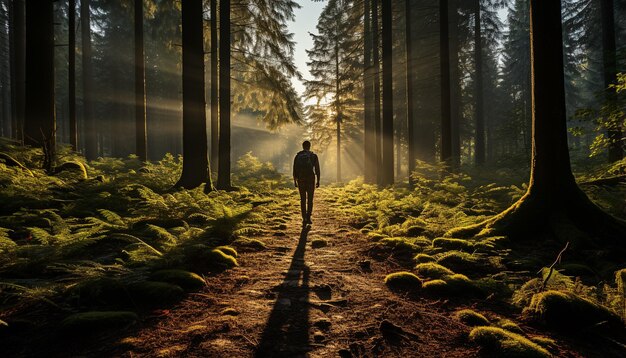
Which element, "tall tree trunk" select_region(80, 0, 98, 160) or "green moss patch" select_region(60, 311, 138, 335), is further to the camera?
"tall tree trunk" select_region(80, 0, 98, 160)

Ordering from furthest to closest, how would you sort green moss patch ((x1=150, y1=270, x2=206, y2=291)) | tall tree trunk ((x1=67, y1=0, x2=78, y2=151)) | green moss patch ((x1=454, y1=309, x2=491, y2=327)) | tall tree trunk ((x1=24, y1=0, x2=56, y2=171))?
1. tall tree trunk ((x1=67, y1=0, x2=78, y2=151))
2. tall tree trunk ((x1=24, y1=0, x2=56, y2=171))
3. green moss patch ((x1=150, y1=270, x2=206, y2=291))
4. green moss patch ((x1=454, y1=309, x2=491, y2=327))

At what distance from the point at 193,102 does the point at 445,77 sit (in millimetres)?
10256

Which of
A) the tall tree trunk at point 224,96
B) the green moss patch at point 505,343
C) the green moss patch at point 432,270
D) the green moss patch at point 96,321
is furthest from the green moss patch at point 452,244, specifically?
the tall tree trunk at point 224,96

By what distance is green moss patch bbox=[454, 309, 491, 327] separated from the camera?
111 inches

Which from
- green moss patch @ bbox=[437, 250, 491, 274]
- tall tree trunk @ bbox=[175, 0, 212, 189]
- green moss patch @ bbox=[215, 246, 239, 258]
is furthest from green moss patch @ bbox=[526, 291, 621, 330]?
tall tree trunk @ bbox=[175, 0, 212, 189]

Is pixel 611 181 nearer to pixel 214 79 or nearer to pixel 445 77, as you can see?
pixel 445 77

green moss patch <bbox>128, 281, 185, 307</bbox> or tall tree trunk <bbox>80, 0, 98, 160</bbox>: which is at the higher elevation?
tall tree trunk <bbox>80, 0, 98, 160</bbox>

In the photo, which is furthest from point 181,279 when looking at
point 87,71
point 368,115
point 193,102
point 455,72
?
point 87,71

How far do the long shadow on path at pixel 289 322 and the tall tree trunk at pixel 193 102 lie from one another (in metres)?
6.38

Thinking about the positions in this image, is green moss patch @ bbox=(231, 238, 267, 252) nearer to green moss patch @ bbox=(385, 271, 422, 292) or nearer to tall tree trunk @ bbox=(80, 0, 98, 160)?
green moss patch @ bbox=(385, 271, 422, 292)

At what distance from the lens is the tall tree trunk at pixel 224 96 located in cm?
1254

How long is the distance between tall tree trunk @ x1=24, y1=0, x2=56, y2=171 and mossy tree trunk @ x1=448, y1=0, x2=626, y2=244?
11.8 meters

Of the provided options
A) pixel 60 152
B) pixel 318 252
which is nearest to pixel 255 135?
pixel 60 152

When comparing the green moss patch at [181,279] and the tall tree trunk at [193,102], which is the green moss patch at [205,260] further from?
the tall tree trunk at [193,102]
